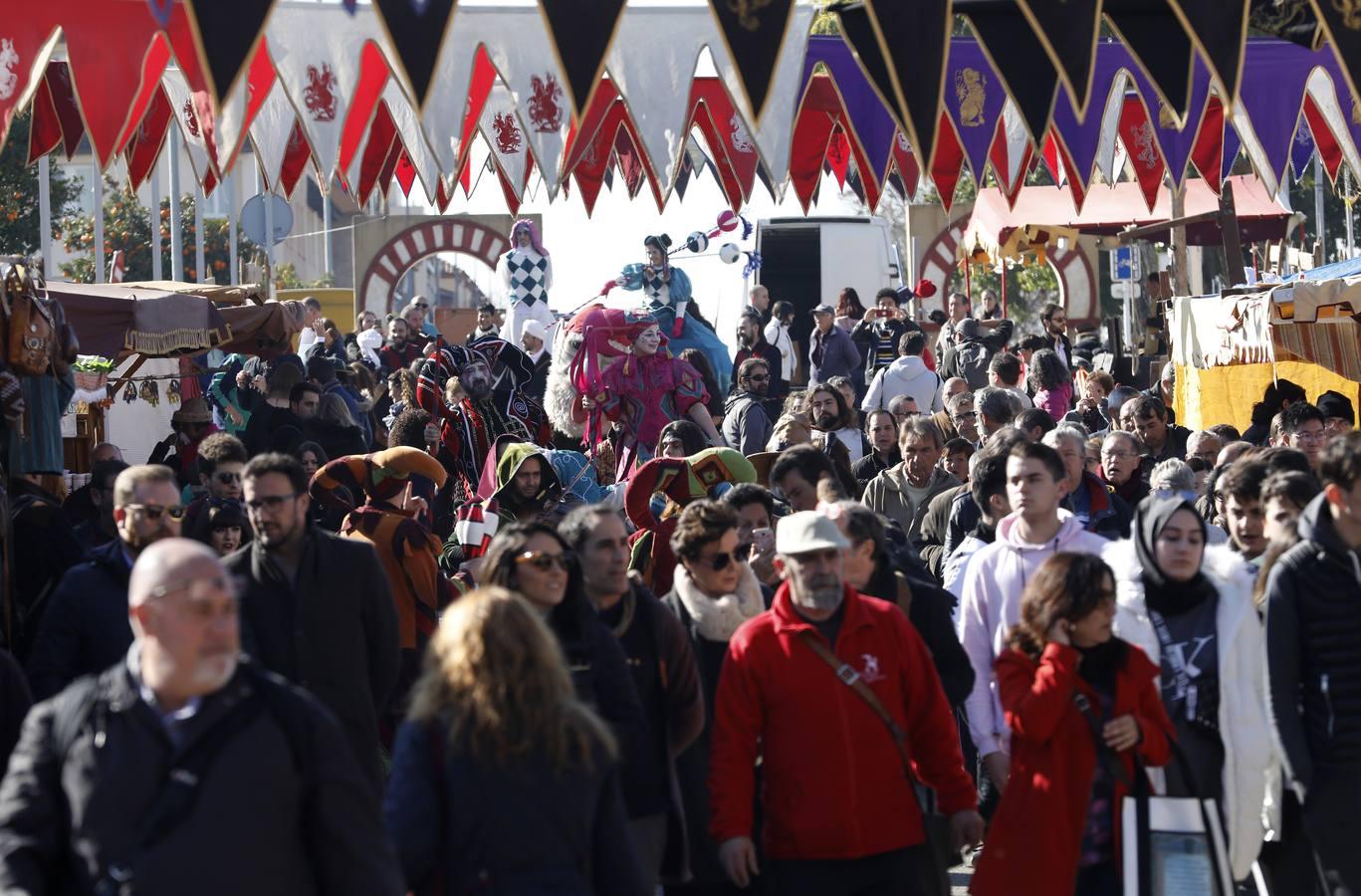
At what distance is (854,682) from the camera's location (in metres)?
5.38

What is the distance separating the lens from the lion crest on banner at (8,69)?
1114 centimetres

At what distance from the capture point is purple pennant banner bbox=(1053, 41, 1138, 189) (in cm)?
1499

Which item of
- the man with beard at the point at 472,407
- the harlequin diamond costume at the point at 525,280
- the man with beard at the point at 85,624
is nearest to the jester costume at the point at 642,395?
the man with beard at the point at 472,407

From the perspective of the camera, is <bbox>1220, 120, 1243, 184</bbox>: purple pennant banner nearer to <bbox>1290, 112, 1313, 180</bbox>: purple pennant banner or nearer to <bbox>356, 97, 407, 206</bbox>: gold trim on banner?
<bbox>1290, 112, 1313, 180</bbox>: purple pennant banner

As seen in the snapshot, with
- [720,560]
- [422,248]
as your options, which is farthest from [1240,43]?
[422,248]

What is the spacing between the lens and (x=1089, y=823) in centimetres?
545

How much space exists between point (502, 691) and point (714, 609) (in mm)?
1983

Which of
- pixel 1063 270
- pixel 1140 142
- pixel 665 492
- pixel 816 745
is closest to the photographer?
pixel 816 745

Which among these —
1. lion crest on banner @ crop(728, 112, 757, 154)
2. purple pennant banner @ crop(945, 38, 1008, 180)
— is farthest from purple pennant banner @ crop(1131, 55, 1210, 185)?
lion crest on banner @ crop(728, 112, 757, 154)

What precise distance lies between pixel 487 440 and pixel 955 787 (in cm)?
718

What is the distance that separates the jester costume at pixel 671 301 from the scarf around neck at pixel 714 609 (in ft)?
35.9

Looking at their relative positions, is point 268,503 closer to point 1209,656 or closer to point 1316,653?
point 1209,656

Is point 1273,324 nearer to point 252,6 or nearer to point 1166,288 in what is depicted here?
point 252,6

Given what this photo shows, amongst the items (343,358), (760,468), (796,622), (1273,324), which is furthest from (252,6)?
(343,358)
